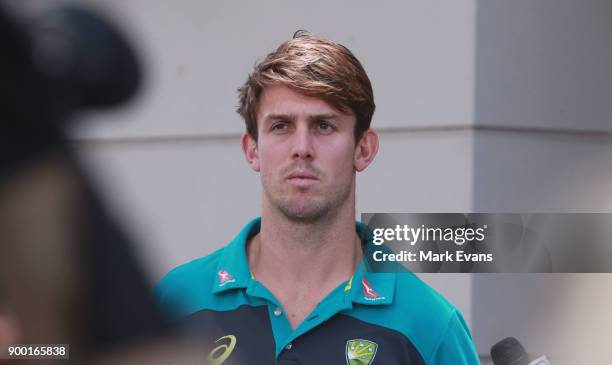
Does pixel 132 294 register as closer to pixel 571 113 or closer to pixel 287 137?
pixel 287 137

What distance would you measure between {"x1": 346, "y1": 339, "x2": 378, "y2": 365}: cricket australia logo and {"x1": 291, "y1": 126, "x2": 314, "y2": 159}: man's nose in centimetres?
54

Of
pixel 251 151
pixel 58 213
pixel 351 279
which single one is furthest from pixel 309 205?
pixel 58 213

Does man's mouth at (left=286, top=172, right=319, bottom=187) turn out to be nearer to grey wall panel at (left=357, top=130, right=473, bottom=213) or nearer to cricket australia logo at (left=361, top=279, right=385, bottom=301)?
cricket australia logo at (left=361, top=279, right=385, bottom=301)

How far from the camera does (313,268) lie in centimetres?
277

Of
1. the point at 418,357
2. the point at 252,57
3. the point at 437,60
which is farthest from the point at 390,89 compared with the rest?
the point at 418,357

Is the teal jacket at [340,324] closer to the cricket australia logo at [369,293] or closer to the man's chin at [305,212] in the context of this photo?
the cricket australia logo at [369,293]

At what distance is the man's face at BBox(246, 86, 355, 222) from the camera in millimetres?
2641

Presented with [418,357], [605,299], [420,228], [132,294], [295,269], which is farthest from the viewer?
[605,299]

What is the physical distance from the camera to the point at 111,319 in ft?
1.73

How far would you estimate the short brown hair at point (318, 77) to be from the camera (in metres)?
2.64

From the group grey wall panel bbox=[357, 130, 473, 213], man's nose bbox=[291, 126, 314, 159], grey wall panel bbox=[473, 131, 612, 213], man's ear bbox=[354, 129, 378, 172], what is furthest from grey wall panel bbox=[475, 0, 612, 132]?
man's nose bbox=[291, 126, 314, 159]

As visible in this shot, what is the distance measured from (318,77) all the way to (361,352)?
768mm

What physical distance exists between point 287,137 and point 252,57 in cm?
103

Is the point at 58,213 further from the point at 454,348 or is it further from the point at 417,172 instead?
the point at 417,172
